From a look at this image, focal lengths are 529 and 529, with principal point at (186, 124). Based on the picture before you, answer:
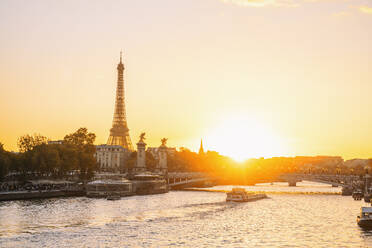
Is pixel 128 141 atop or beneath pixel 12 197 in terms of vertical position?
atop

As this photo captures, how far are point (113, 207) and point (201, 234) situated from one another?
82.8 feet

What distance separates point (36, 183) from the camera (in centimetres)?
9088

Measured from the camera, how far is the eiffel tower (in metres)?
159

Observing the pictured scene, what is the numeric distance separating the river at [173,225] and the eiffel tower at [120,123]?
86526 mm

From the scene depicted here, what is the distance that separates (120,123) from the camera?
164 m

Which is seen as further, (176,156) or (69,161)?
(176,156)

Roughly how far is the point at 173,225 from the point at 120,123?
113510 mm

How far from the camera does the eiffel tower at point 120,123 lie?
158850 mm

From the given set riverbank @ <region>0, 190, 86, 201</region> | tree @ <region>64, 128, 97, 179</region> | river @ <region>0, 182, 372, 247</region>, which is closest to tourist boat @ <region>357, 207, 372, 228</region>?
river @ <region>0, 182, 372, 247</region>

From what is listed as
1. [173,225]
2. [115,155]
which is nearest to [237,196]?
[173,225]

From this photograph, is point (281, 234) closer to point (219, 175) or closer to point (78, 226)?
point (78, 226)

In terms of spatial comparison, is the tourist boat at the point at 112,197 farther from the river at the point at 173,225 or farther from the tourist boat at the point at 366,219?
the tourist boat at the point at 366,219

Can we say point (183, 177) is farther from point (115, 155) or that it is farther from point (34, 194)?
point (115, 155)

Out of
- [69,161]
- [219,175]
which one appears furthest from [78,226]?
[219,175]
